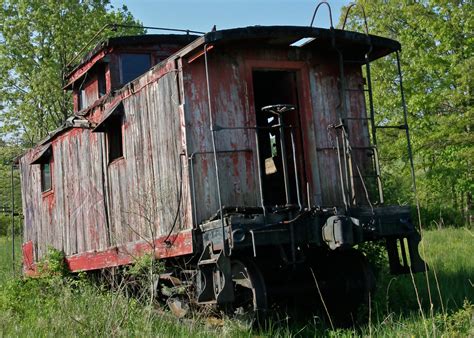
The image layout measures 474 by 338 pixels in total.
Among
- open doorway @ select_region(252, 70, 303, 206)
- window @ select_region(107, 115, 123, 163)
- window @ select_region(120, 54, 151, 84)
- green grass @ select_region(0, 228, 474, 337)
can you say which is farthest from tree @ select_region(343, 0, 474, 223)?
window @ select_region(107, 115, 123, 163)

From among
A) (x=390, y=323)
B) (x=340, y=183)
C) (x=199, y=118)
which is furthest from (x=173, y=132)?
(x=390, y=323)

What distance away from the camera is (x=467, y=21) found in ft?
70.1

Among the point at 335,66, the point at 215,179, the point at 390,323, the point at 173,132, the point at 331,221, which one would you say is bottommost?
the point at 390,323

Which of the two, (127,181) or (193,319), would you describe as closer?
(193,319)

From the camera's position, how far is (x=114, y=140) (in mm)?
11977

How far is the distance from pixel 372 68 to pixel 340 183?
17.3 meters

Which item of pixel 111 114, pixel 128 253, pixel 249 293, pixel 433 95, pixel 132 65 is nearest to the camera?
pixel 249 293

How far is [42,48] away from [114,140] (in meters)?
19.4

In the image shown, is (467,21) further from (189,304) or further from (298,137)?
(189,304)

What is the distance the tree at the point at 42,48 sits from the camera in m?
29.4

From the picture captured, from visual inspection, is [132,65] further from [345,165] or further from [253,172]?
[345,165]

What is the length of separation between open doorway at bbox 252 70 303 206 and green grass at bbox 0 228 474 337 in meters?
2.18

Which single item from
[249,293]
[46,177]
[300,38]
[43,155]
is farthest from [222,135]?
[46,177]

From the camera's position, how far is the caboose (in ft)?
29.0
